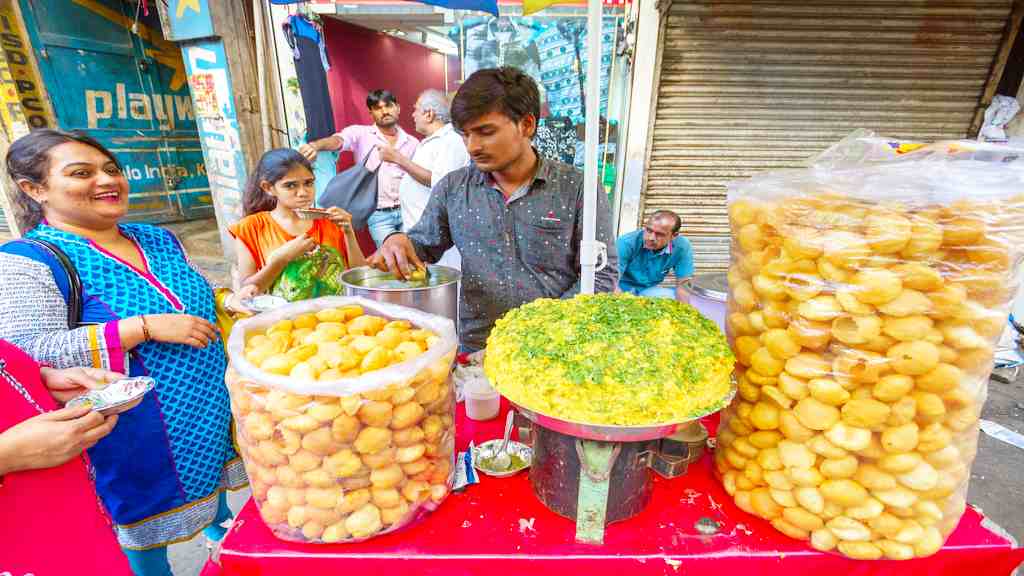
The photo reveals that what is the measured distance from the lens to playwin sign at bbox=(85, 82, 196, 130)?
584 cm

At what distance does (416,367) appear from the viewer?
94 centimetres

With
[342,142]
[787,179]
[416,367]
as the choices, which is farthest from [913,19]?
[416,367]

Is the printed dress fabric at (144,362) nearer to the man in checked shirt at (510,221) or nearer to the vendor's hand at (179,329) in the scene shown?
the vendor's hand at (179,329)

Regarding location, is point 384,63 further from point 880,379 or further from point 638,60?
point 880,379

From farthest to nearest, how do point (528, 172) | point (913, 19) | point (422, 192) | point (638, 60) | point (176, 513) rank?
point (638, 60) → point (913, 19) → point (422, 192) → point (528, 172) → point (176, 513)

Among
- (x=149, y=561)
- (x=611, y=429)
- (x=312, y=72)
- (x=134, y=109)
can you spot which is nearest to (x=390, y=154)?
(x=312, y=72)

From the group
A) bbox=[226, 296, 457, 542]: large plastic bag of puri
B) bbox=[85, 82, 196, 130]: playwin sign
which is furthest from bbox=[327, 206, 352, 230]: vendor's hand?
bbox=[85, 82, 196, 130]: playwin sign

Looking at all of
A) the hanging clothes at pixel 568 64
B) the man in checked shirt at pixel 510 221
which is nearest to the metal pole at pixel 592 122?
the man in checked shirt at pixel 510 221

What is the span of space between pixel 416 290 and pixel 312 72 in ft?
13.8

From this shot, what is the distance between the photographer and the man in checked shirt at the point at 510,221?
185 centimetres

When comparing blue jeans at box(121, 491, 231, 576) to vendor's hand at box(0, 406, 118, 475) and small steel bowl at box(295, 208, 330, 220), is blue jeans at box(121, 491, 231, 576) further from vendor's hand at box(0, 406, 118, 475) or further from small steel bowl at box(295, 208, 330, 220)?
small steel bowl at box(295, 208, 330, 220)

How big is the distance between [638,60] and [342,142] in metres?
2.98

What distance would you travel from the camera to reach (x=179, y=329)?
1.46 metres

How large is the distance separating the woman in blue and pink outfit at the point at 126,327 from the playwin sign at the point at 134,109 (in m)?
6.24
